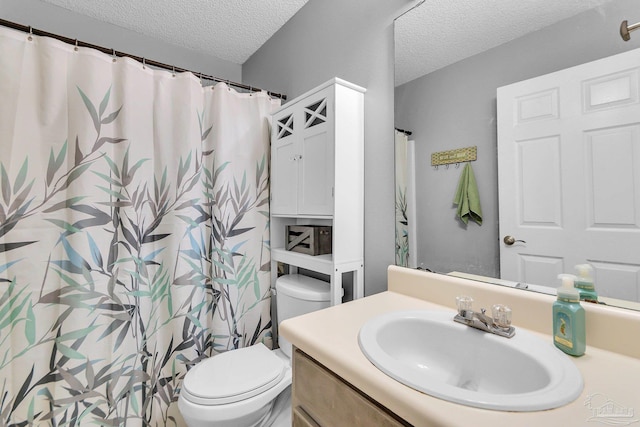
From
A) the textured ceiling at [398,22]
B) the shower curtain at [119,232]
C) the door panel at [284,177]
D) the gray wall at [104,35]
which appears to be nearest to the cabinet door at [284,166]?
the door panel at [284,177]

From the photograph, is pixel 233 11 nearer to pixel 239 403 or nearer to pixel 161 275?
pixel 161 275

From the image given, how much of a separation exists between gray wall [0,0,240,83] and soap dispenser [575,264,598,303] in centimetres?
255

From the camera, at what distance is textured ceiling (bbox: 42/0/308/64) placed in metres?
1.67

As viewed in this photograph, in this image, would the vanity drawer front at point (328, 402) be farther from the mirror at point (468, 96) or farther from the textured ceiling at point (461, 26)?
the textured ceiling at point (461, 26)

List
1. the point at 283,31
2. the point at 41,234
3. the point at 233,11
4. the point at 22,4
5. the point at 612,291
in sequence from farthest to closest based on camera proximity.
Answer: the point at 283,31 → the point at 233,11 → the point at 22,4 → the point at 41,234 → the point at 612,291

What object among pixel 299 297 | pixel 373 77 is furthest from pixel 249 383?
pixel 373 77

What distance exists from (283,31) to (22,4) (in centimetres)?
147

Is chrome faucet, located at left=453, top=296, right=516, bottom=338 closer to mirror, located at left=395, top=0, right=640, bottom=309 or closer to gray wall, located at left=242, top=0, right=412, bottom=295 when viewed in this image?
mirror, located at left=395, top=0, right=640, bottom=309

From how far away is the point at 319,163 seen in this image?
4.35ft

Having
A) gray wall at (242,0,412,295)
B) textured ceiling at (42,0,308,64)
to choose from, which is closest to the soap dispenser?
gray wall at (242,0,412,295)

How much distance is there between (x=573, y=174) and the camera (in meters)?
0.78

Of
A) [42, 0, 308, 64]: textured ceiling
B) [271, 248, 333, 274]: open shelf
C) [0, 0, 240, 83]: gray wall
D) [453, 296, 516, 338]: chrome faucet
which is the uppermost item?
[42, 0, 308, 64]: textured ceiling

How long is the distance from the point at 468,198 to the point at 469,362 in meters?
0.54

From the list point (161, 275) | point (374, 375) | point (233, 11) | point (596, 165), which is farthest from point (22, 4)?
point (596, 165)
